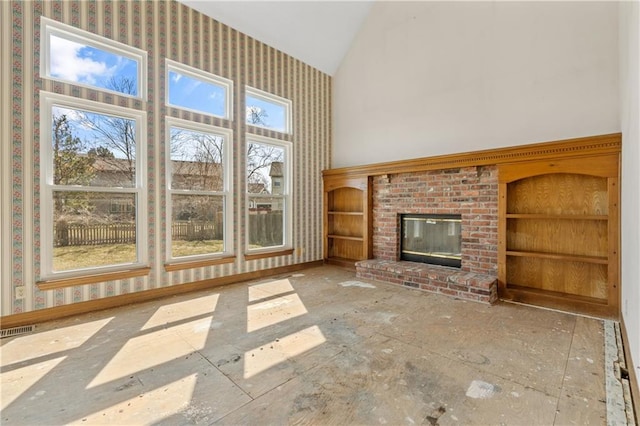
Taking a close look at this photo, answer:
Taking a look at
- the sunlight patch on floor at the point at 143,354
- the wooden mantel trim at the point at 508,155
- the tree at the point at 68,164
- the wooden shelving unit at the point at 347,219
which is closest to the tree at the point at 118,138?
the tree at the point at 68,164

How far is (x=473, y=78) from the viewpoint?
4.24 metres

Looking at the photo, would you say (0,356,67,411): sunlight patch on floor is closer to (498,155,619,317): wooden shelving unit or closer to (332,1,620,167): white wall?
(498,155,619,317): wooden shelving unit

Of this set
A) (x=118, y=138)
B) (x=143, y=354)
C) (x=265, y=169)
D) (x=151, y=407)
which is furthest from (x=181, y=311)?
(x=265, y=169)

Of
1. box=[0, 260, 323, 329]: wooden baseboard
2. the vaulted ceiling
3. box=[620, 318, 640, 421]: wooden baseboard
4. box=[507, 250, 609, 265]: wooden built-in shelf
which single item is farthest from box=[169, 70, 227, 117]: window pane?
box=[620, 318, 640, 421]: wooden baseboard

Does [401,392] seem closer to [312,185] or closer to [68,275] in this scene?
[68,275]

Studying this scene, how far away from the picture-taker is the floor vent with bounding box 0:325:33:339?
2780 millimetres

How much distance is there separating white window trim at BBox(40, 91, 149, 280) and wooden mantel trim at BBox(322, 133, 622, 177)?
3407 millimetres

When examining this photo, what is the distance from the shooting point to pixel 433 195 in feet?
14.9

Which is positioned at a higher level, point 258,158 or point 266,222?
point 258,158

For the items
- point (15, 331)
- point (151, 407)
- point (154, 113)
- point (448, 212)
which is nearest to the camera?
point (151, 407)

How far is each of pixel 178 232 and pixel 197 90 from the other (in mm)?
2069

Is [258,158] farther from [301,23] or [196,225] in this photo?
[301,23]

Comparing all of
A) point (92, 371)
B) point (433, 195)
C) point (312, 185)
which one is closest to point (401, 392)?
point (92, 371)

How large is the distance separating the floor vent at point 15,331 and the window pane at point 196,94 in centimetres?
298
